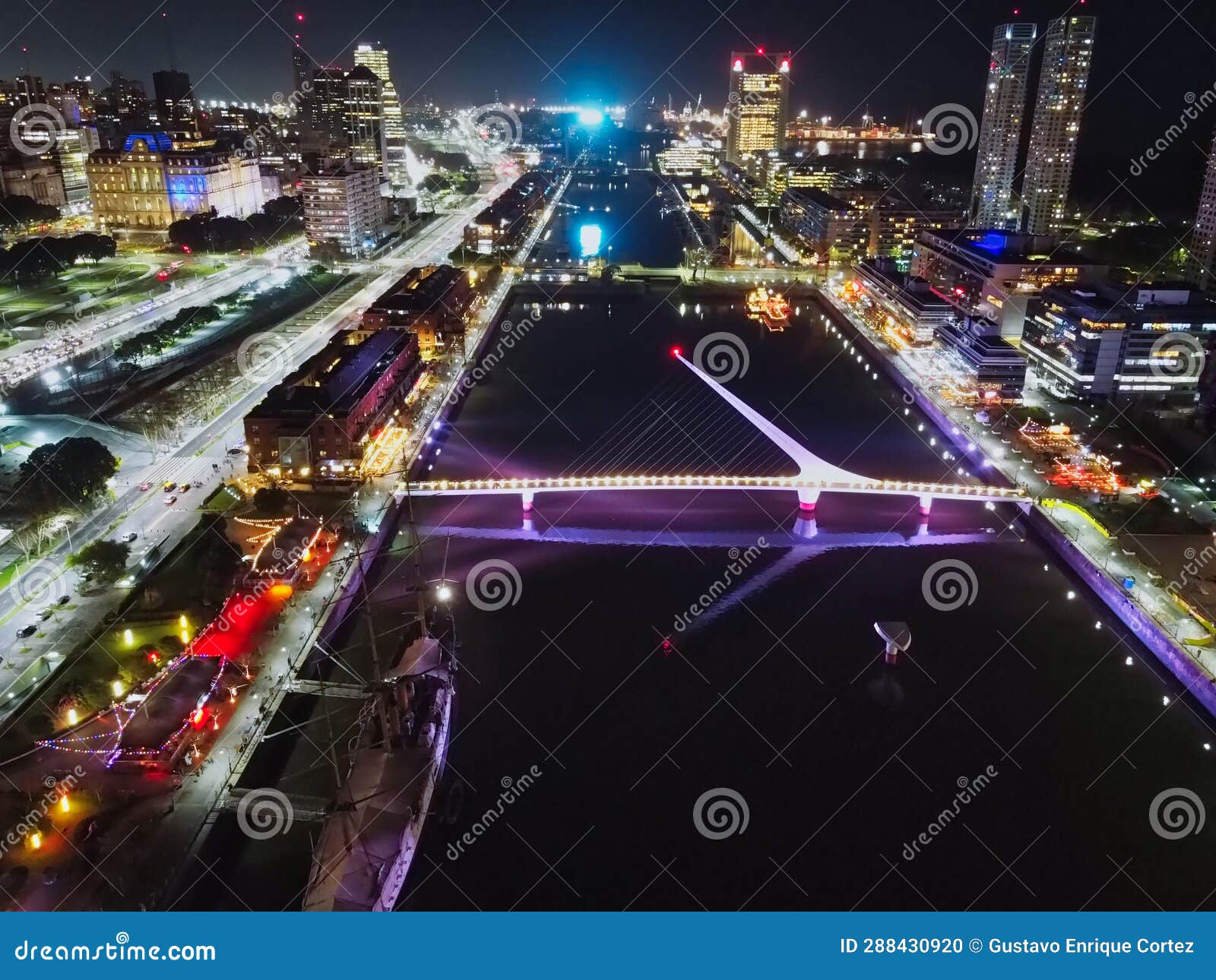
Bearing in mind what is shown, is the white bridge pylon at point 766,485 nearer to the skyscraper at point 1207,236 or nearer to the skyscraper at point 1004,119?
the skyscraper at point 1207,236

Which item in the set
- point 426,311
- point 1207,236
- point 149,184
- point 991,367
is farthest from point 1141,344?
point 149,184

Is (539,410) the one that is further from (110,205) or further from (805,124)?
(805,124)

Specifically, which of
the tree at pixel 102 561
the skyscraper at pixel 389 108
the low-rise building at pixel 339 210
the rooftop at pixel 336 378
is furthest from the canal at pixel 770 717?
the skyscraper at pixel 389 108

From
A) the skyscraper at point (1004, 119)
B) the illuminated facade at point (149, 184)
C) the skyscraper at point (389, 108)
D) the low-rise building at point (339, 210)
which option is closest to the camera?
the low-rise building at point (339, 210)

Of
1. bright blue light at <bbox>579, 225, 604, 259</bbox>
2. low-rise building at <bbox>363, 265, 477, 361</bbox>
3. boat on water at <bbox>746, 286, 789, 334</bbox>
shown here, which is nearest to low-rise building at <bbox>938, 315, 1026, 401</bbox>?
boat on water at <bbox>746, 286, 789, 334</bbox>

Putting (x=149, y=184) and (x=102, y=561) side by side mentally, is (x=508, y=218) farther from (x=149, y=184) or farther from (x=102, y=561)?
(x=102, y=561)

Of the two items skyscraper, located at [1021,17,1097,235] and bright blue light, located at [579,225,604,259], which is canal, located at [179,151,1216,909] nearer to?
bright blue light, located at [579,225,604,259]
